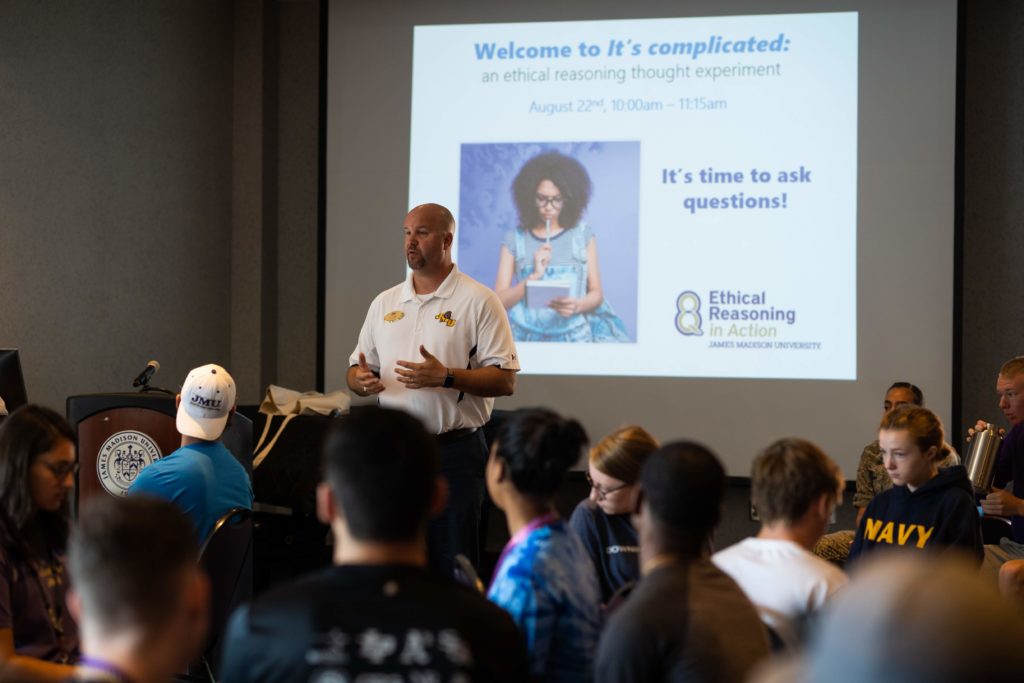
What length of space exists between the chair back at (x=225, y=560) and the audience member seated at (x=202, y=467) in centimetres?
6

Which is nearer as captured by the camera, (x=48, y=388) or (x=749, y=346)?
(x=48, y=388)

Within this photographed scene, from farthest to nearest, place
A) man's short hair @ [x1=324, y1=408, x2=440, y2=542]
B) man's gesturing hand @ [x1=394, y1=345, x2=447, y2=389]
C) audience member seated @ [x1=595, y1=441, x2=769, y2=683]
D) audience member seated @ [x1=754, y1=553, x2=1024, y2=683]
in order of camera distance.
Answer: man's gesturing hand @ [x1=394, y1=345, x2=447, y2=389] → audience member seated @ [x1=595, y1=441, x2=769, y2=683] → man's short hair @ [x1=324, y1=408, x2=440, y2=542] → audience member seated @ [x1=754, y1=553, x2=1024, y2=683]

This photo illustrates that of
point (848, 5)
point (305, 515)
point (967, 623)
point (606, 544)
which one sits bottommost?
point (305, 515)

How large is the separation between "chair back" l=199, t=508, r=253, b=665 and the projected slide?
2771mm

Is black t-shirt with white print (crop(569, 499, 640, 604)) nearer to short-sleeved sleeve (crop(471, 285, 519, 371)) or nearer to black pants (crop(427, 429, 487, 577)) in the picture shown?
black pants (crop(427, 429, 487, 577))

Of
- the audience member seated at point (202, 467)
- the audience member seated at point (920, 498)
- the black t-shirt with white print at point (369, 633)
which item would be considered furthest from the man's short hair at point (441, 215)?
the black t-shirt with white print at point (369, 633)

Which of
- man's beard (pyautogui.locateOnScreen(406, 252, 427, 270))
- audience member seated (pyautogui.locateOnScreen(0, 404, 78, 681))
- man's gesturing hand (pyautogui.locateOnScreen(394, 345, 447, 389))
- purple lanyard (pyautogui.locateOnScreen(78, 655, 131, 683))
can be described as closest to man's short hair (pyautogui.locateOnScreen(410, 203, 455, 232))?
man's beard (pyautogui.locateOnScreen(406, 252, 427, 270))

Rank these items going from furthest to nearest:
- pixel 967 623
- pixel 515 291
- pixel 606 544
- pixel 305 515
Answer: pixel 515 291 → pixel 305 515 → pixel 606 544 → pixel 967 623

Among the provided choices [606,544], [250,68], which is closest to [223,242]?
[250,68]

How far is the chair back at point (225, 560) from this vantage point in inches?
98.7

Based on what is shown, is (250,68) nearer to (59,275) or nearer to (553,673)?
(59,275)

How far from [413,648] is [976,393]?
4.77 metres

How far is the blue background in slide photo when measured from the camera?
5238 mm

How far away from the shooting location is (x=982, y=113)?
5.27 metres
